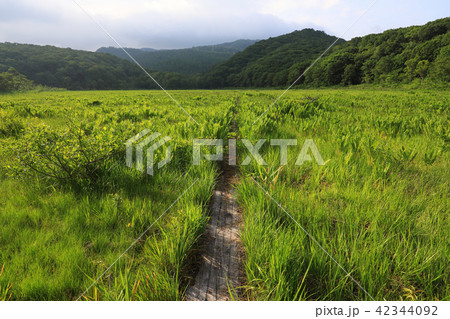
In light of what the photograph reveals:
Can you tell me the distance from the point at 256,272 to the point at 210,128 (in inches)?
152

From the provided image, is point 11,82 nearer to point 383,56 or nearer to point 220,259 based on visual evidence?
point 220,259

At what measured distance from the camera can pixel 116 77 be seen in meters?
62.5

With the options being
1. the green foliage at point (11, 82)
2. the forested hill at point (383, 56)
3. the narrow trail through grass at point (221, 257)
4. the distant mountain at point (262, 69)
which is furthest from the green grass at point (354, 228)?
the forested hill at point (383, 56)

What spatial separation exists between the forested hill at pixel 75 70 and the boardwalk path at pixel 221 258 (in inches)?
1722

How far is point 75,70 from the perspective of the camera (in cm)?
5822

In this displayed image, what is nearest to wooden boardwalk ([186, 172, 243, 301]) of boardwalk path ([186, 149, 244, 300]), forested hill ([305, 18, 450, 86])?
boardwalk path ([186, 149, 244, 300])

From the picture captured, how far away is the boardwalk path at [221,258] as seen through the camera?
1.49 metres

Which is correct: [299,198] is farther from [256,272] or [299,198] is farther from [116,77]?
[116,77]

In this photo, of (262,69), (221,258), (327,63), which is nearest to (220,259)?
(221,258)

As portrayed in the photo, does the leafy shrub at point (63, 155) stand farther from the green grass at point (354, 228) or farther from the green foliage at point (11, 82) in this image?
the green foliage at point (11, 82)

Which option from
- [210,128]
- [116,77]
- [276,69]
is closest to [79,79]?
[116,77]

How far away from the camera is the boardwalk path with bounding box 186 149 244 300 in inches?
58.6

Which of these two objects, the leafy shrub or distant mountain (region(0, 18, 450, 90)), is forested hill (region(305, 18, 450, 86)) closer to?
distant mountain (region(0, 18, 450, 90))

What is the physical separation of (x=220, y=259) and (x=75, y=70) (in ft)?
248
